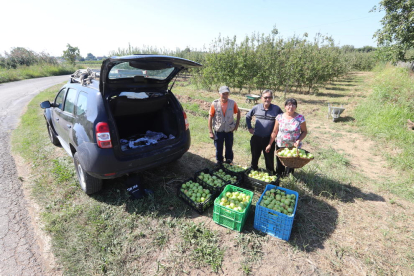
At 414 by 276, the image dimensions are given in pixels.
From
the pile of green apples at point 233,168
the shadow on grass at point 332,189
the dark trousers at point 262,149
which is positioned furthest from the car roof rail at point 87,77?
the shadow on grass at point 332,189

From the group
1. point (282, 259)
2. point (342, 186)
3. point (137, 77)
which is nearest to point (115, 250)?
point (282, 259)

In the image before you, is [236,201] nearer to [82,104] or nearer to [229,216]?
[229,216]

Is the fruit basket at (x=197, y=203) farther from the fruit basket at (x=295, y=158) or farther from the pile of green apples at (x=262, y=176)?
the fruit basket at (x=295, y=158)

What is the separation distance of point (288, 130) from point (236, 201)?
1.56 meters

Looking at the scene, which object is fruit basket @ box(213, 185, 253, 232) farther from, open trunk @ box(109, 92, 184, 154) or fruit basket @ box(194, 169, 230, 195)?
open trunk @ box(109, 92, 184, 154)

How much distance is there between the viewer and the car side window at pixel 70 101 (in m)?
3.52

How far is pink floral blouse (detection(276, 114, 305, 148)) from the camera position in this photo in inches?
135

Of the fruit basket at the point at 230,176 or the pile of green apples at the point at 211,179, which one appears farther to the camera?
the fruit basket at the point at 230,176

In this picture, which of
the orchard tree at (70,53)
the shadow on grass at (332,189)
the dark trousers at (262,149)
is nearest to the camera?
the shadow on grass at (332,189)

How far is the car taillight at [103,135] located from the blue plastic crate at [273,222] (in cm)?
235

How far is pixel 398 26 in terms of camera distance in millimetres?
12281

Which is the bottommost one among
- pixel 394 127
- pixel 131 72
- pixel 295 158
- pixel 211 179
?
pixel 211 179

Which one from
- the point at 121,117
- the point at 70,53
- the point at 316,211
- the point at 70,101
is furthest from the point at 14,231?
the point at 70,53

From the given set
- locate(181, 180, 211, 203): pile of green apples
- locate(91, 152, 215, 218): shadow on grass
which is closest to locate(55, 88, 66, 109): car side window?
locate(91, 152, 215, 218): shadow on grass
